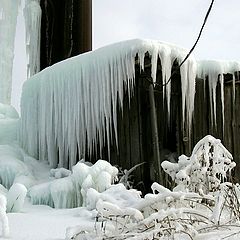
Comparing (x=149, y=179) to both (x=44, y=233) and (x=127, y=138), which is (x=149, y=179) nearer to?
(x=127, y=138)

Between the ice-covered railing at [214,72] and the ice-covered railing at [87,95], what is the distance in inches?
12.8

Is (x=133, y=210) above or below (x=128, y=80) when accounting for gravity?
below

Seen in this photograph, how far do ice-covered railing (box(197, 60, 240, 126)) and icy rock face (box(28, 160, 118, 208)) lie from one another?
223 centimetres

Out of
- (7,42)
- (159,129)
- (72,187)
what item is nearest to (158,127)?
(159,129)

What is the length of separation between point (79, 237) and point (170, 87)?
4.53 m

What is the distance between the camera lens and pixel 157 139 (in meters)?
7.59

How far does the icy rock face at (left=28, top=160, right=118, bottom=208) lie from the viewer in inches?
254

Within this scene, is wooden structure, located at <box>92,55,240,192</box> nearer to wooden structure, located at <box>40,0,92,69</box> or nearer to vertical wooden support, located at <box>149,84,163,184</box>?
vertical wooden support, located at <box>149,84,163,184</box>

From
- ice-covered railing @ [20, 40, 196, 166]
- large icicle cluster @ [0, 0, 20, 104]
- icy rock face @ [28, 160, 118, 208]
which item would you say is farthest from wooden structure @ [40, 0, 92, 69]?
icy rock face @ [28, 160, 118, 208]

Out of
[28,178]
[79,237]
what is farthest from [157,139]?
[79,237]

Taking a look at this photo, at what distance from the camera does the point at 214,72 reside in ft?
26.6

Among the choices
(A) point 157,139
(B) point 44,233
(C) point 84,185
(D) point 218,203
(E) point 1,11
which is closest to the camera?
(D) point 218,203

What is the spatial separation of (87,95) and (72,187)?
159 cm

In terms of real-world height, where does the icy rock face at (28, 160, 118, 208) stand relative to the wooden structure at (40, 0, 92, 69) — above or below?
below
